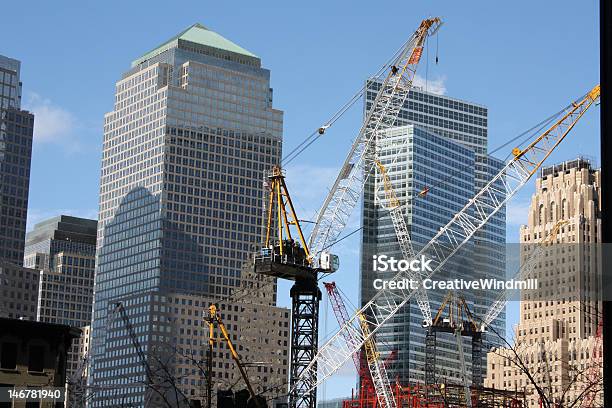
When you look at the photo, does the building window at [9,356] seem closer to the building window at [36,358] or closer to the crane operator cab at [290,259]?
the building window at [36,358]

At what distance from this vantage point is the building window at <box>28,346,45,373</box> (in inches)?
3413

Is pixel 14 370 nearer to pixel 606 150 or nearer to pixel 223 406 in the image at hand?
pixel 223 406

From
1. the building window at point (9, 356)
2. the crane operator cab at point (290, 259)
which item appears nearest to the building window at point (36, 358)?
the building window at point (9, 356)

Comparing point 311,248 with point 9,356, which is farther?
point 311,248

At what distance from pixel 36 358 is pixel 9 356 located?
2.89m

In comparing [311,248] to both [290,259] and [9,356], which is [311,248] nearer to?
[290,259]

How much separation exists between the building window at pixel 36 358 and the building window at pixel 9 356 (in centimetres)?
150

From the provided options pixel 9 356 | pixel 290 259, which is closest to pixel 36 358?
pixel 9 356

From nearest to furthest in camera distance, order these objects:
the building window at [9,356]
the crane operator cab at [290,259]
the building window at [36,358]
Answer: the building window at [9,356], the building window at [36,358], the crane operator cab at [290,259]

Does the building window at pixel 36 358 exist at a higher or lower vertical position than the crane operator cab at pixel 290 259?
lower

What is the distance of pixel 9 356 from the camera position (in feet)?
278

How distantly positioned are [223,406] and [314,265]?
4591 inches

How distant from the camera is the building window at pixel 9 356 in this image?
3322 inches

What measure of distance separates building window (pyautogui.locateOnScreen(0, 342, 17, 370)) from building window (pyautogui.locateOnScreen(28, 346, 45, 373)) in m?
1.50
